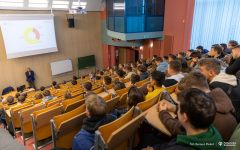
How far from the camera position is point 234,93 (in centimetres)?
222

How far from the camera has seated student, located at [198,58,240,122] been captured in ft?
7.26

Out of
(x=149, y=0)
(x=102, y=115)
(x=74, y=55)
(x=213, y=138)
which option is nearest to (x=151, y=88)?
(x=102, y=115)

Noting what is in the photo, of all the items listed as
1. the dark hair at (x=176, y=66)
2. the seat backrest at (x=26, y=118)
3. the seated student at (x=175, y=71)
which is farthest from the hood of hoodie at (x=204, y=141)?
the seat backrest at (x=26, y=118)

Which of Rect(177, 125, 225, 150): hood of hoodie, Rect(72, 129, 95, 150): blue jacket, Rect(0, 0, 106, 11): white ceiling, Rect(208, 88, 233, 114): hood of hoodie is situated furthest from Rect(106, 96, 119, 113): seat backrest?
Rect(0, 0, 106, 11): white ceiling

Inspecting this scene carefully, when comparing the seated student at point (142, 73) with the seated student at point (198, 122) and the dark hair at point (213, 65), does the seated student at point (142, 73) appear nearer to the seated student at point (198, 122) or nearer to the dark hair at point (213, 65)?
the dark hair at point (213, 65)

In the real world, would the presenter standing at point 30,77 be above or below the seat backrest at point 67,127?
below

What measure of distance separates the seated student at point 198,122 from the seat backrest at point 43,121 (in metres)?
2.71

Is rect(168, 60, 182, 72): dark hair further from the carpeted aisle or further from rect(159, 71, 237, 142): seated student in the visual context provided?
the carpeted aisle

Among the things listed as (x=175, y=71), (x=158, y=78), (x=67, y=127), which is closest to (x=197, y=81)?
(x=158, y=78)

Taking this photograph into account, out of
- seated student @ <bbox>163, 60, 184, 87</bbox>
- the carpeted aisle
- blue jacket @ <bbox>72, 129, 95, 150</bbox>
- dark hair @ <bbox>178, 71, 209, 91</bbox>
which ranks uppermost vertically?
dark hair @ <bbox>178, 71, 209, 91</bbox>

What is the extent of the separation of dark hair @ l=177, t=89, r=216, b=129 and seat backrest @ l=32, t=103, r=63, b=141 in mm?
2801

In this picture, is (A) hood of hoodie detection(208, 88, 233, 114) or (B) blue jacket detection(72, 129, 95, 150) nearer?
(A) hood of hoodie detection(208, 88, 233, 114)

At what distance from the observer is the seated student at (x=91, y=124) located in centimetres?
195

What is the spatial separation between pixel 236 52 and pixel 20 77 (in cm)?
1075
